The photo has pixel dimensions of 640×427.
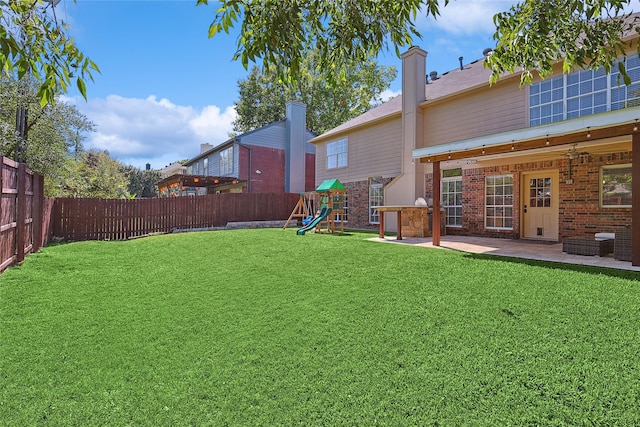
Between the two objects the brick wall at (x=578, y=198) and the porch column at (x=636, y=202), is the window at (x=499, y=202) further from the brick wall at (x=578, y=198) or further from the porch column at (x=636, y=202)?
the porch column at (x=636, y=202)

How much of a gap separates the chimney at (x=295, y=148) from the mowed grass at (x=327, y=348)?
18.8m

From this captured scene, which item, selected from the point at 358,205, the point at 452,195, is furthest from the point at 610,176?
the point at 358,205

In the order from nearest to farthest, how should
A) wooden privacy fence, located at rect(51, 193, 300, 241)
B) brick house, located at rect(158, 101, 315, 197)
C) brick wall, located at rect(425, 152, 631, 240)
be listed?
brick wall, located at rect(425, 152, 631, 240), wooden privacy fence, located at rect(51, 193, 300, 241), brick house, located at rect(158, 101, 315, 197)

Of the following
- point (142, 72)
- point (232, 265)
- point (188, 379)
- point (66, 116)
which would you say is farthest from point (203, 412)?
point (66, 116)

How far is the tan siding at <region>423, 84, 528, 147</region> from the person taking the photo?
→ 1065 cm

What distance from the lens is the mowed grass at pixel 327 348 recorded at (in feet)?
7.77

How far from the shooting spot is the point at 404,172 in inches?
546

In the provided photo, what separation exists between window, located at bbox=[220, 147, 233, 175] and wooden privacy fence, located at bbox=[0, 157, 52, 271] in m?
15.6

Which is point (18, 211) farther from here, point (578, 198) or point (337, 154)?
point (337, 154)

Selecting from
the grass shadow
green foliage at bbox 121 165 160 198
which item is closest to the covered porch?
the grass shadow

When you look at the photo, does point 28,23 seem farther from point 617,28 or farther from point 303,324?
point 617,28

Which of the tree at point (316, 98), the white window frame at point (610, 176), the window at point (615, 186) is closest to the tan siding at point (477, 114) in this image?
the white window frame at point (610, 176)

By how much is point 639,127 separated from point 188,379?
7736mm

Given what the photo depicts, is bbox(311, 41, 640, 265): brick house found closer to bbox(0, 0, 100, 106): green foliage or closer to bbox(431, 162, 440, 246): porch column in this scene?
bbox(431, 162, 440, 246): porch column
